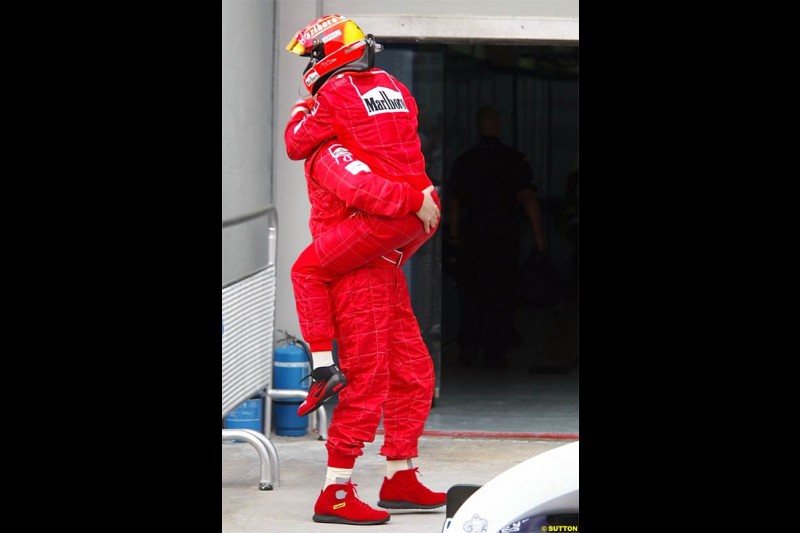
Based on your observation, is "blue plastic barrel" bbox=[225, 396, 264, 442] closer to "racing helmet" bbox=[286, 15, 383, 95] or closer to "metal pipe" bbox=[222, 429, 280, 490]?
"metal pipe" bbox=[222, 429, 280, 490]

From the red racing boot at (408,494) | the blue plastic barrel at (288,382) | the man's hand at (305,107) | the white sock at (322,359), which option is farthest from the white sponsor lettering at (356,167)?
the blue plastic barrel at (288,382)

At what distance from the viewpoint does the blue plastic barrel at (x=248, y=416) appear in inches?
225

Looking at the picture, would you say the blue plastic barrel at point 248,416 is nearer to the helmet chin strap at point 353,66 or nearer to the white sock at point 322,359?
the white sock at point 322,359

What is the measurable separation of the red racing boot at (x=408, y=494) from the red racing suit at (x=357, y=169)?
626mm

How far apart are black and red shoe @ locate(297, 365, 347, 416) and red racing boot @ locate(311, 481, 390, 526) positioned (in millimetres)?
321

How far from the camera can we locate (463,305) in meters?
9.16

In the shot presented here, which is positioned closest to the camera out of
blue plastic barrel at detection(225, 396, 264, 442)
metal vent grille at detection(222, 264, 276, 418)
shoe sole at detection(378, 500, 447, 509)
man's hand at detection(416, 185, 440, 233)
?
man's hand at detection(416, 185, 440, 233)

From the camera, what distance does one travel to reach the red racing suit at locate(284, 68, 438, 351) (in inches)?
162

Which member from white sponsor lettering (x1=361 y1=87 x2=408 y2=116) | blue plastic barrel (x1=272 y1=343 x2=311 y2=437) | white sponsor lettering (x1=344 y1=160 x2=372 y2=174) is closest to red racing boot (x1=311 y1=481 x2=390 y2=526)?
white sponsor lettering (x1=344 y1=160 x2=372 y2=174)

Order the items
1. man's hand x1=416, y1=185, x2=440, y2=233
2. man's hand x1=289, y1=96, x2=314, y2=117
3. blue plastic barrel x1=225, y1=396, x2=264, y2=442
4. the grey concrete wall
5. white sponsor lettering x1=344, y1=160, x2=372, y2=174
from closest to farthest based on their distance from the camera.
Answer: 1. white sponsor lettering x1=344, y1=160, x2=372, y2=174
2. man's hand x1=416, y1=185, x2=440, y2=233
3. man's hand x1=289, y1=96, x2=314, y2=117
4. the grey concrete wall
5. blue plastic barrel x1=225, y1=396, x2=264, y2=442

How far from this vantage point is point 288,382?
5.88m

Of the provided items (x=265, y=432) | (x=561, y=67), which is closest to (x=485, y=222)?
(x=265, y=432)
